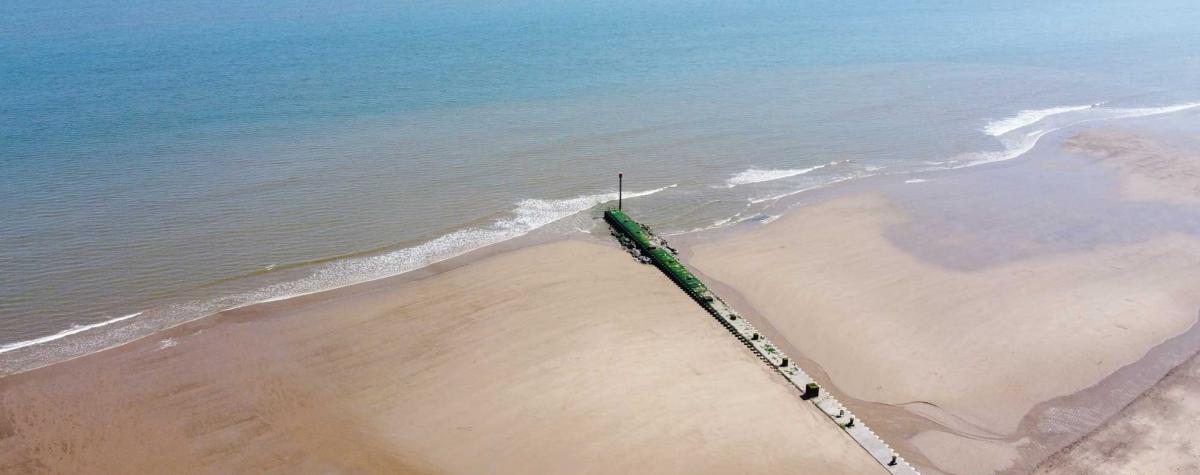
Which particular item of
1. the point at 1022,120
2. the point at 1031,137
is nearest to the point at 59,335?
the point at 1031,137

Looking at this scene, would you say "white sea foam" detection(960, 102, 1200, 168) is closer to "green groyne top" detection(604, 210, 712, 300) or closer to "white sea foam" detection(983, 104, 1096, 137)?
"white sea foam" detection(983, 104, 1096, 137)

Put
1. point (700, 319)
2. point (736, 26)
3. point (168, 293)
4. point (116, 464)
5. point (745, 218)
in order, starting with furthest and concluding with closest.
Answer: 1. point (736, 26)
2. point (745, 218)
3. point (168, 293)
4. point (700, 319)
5. point (116, 464)

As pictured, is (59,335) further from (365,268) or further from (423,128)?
(423,128)

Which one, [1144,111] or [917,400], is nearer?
[917,400]

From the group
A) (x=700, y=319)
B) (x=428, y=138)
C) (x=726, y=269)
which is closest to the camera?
(x=700, y=319)

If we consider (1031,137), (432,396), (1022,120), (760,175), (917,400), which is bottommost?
(917,400)

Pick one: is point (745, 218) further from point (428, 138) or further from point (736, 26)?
point (736, 26)

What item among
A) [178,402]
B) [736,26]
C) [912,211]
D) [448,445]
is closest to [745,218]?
[912,211]
